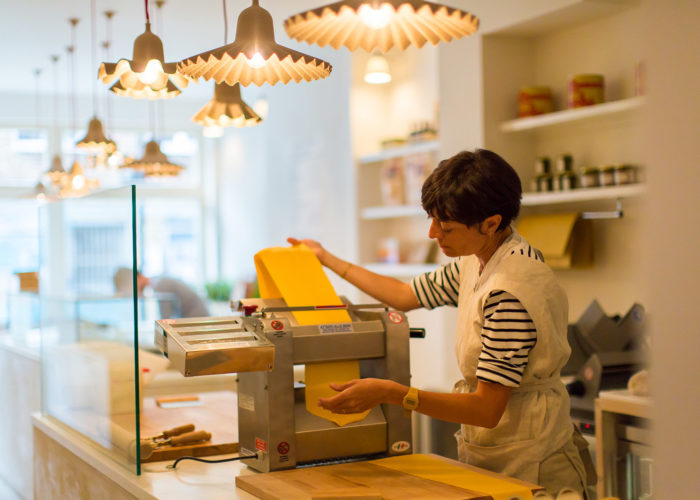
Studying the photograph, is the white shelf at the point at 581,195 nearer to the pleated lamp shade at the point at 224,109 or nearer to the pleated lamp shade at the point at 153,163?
the pleated lamp shade at the point at 224,109

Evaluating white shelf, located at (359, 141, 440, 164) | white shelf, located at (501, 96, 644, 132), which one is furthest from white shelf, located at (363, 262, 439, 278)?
white shelf, located at (501, 96, 644, 132)

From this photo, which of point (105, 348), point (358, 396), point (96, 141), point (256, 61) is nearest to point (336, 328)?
point (358, 396)

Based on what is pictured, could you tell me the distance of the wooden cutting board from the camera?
5.03 feet

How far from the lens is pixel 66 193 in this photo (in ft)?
19.1

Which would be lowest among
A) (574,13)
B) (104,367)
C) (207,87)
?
(104,367)

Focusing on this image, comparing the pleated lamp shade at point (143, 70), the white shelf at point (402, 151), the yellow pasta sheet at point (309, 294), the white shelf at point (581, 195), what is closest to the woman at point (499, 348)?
the yellow pasta sheet at point (309, 294)

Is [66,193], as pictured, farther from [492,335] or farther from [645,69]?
[645,69]

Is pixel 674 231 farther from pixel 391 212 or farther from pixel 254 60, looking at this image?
pixel 391 212

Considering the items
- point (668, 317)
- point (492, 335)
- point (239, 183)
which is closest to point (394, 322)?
point (492, 335)

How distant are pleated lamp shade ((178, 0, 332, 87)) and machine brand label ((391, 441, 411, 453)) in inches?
35.1

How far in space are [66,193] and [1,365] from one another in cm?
148

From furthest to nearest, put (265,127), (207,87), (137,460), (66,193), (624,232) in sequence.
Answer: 1. (207,87)
2. (265,127)
3. (66,193)
4. (624,232)
5. (137,460)

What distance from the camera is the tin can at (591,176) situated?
3844mm

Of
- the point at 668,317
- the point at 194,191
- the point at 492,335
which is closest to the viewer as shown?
the point at 668,317
